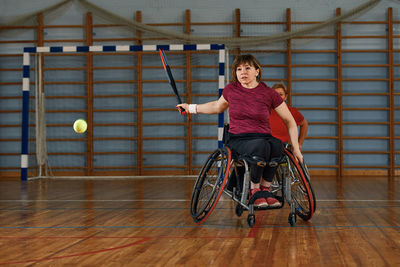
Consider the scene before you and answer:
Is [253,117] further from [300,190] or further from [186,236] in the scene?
[186,236]

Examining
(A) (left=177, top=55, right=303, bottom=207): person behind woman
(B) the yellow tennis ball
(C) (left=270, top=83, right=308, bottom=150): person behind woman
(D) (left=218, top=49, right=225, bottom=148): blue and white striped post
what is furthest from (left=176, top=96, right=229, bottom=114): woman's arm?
(B) the yellow tennis ball

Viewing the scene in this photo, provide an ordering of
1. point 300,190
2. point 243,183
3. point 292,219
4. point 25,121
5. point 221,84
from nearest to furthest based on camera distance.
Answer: point 243,183
point 292,219
point 300,190
point 221,84
point 25,121

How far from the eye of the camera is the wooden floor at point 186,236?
1.89 metres

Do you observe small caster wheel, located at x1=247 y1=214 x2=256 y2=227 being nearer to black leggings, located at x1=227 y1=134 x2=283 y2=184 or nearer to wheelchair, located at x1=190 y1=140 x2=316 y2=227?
wheelchair, located at x1=190 y1=140 x2=316 y2=227

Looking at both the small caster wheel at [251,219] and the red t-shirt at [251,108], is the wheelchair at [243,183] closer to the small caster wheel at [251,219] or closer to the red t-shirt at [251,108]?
the small caster wheel at [251,219]

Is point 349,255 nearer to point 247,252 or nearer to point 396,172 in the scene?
point 247,252

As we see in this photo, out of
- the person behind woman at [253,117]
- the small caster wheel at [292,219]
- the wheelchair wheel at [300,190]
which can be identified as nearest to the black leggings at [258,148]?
the person behind woman at [253,117]

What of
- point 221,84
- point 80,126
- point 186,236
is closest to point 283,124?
point 186,236

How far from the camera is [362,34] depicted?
7984 millimetres

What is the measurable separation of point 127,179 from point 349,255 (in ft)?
18.4

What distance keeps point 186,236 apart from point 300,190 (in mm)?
835

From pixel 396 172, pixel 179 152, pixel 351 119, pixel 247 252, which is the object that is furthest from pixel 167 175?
pixel 247 252

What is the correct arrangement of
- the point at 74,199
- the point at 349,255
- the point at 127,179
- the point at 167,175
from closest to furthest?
the point at 349,255 → the point at 74,199 → the point at 127,179 → the point at 167,175

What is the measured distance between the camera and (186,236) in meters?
2.39
